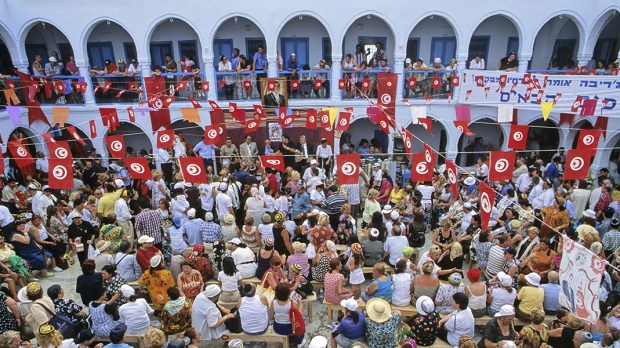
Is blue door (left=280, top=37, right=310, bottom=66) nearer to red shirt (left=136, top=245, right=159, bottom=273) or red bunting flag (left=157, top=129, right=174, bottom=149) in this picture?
red bunting flag (left=157, top=129, right=174, bottom=149)

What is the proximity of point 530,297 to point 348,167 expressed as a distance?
402 centimetres

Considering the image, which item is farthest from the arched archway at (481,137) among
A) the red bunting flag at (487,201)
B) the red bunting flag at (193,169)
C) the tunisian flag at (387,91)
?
the red bunting flag at (193,169)

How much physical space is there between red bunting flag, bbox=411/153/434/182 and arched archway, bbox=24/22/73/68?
15.2 m

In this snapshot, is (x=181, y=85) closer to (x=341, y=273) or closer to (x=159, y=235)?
(x=159, y=235)

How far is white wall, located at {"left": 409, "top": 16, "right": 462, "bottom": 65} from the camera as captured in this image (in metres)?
16.9

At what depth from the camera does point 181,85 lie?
15242 mm

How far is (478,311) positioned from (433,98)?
35.5 ft

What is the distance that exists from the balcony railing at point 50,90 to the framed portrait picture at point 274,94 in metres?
6.75

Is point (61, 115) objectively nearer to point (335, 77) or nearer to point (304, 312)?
point (335, 77)

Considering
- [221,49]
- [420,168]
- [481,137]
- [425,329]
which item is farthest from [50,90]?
[481,137]

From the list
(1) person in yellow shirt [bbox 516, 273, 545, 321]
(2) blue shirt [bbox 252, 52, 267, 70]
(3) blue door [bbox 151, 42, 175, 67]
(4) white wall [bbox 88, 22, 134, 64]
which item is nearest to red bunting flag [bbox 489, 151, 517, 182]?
(1) person in yellow shirt [bbox 516, 273, 545, 321]

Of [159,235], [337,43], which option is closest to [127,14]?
[337,43]

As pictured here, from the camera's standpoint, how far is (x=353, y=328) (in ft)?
19.4

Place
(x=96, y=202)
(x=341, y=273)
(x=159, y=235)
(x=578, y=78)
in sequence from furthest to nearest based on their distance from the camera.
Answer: (x=578, y=78) → (x=96, y=202) → (x=159, y=235) → (x=341, y=273)
